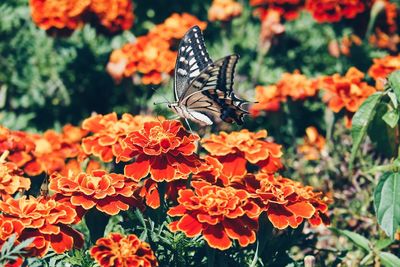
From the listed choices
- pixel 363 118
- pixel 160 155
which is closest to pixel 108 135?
pixel 160 155

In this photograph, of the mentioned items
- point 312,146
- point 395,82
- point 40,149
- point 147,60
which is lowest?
point 312,146

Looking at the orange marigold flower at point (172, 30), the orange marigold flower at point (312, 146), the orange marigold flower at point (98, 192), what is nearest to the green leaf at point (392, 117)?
the orange marigold flower at point (312, 146)

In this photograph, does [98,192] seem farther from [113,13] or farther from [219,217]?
[113,13]

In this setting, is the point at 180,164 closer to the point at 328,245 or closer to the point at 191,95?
the point at 191,95

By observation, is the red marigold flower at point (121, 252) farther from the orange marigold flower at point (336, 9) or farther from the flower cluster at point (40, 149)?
the orange marigold flower at point (336, 9)

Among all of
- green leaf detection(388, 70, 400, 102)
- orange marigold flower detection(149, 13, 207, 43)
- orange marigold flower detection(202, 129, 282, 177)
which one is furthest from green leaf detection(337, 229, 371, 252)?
orange marigold flower detection(149, 13, 207, 43)

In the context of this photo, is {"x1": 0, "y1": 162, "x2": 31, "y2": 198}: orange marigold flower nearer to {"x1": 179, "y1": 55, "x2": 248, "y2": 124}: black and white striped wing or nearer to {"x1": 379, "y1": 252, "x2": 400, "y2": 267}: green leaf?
{"x1": 179, "y1": 55, "x2": 248, "y2": 124}: black and white striped wing
